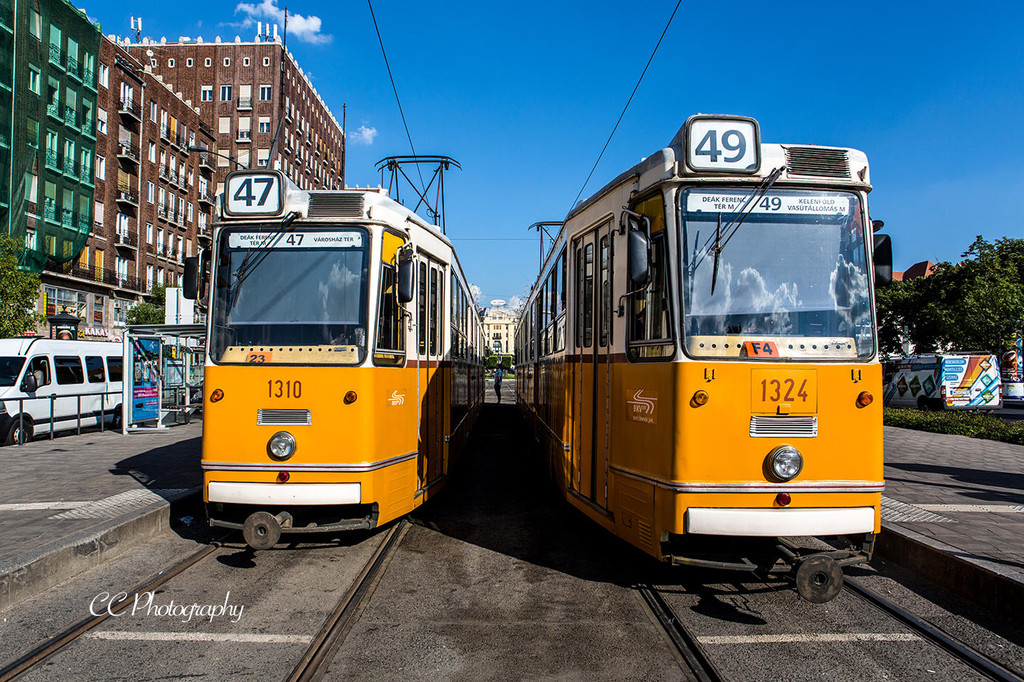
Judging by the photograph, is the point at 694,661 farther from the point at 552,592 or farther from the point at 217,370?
the point at 217,370

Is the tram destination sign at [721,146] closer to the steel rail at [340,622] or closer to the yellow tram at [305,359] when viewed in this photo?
the yellow tram at [305,359]

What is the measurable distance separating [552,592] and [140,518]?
4.17m

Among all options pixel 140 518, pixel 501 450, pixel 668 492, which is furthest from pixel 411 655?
pixel 501 450

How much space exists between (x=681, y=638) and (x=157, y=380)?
18.0m

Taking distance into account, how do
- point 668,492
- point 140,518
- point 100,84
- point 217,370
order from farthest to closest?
point 100,84 < point 140,518 < point 217,370 < point 668,492

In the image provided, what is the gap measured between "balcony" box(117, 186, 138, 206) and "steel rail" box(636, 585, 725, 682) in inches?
1758

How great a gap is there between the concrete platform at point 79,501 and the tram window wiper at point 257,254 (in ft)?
8.23

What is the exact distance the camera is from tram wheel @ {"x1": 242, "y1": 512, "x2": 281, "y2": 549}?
5.50 meters

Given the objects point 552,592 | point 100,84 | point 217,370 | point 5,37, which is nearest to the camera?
point 552,592

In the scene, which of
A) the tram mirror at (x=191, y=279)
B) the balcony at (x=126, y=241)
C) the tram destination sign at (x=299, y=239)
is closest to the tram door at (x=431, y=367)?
the tram destination sign at (x=299, y=239)

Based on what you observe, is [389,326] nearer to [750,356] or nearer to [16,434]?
[750,356]

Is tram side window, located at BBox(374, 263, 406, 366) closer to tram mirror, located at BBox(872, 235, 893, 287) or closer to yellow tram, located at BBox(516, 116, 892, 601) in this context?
yellow tram, located at BBox(516, 116, 892, 601)

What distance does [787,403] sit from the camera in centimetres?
486

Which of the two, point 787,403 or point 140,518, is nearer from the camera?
point 787,403
